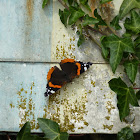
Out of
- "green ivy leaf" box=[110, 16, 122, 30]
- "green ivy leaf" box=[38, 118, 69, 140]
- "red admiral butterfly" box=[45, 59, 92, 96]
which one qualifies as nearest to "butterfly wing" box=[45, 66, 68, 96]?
"red admiral butterfly" box=[45, 59, 92, 96]

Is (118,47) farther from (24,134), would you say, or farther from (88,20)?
(24,134)

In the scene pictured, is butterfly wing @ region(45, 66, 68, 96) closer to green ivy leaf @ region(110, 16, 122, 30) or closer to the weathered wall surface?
the weathered wall surface

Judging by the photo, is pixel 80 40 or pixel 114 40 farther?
pixel 80 40

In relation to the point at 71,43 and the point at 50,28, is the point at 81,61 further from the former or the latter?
the point at 50,28

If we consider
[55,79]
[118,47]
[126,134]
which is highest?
[118,47]

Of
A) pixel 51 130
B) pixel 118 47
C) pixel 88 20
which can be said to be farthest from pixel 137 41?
pixel 51 130
